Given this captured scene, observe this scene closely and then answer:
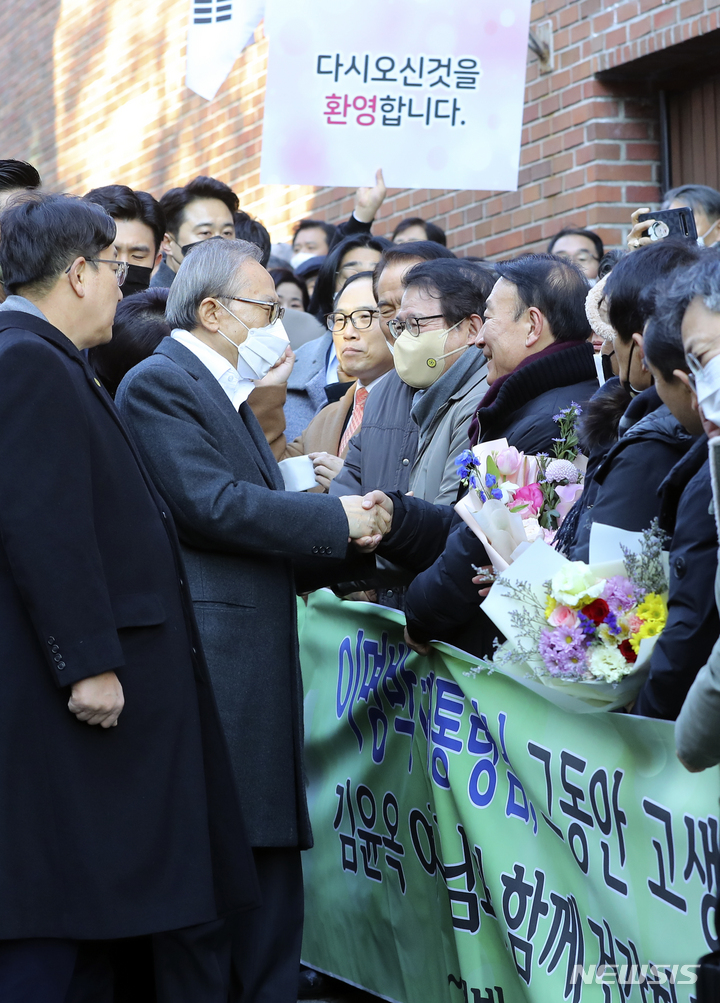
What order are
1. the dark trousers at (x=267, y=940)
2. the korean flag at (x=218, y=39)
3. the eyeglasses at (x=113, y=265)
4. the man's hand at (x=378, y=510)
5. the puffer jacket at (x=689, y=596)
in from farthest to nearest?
the korean flag at (x=218, y=39) < the man's hand at (x=378, y=510) < the dark trousers at (x=267, y=940) < the eyeglasses at (x=113, y=265) < the puffer jacket at (x=689, y=596)

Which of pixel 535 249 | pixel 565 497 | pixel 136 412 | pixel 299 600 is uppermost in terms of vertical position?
pixel 535 249

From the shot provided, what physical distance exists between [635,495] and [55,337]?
4.34 feet

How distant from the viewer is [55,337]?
2.90 m

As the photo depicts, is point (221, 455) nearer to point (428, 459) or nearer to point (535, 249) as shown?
point (428, 459)

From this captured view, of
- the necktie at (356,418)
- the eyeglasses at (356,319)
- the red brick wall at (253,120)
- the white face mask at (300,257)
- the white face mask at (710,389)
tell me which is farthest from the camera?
the white face mask at (300,257)

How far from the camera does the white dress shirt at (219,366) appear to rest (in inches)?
143

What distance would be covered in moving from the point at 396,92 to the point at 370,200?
0.51 meters

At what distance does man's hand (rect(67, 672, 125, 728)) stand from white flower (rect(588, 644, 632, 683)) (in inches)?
40.0

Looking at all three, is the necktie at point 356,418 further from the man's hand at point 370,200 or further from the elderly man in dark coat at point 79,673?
the elderly man in dark coat at point 79,673

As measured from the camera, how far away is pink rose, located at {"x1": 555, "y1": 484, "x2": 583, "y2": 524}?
3.20 m

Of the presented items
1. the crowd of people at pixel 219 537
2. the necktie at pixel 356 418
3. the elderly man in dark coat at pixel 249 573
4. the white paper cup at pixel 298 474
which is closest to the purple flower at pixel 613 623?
the crowd of people at pixel 219 537

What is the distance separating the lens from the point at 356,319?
5055 mm

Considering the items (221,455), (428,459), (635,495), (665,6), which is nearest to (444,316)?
(428,459)

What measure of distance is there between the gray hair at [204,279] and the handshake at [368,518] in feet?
2.24
